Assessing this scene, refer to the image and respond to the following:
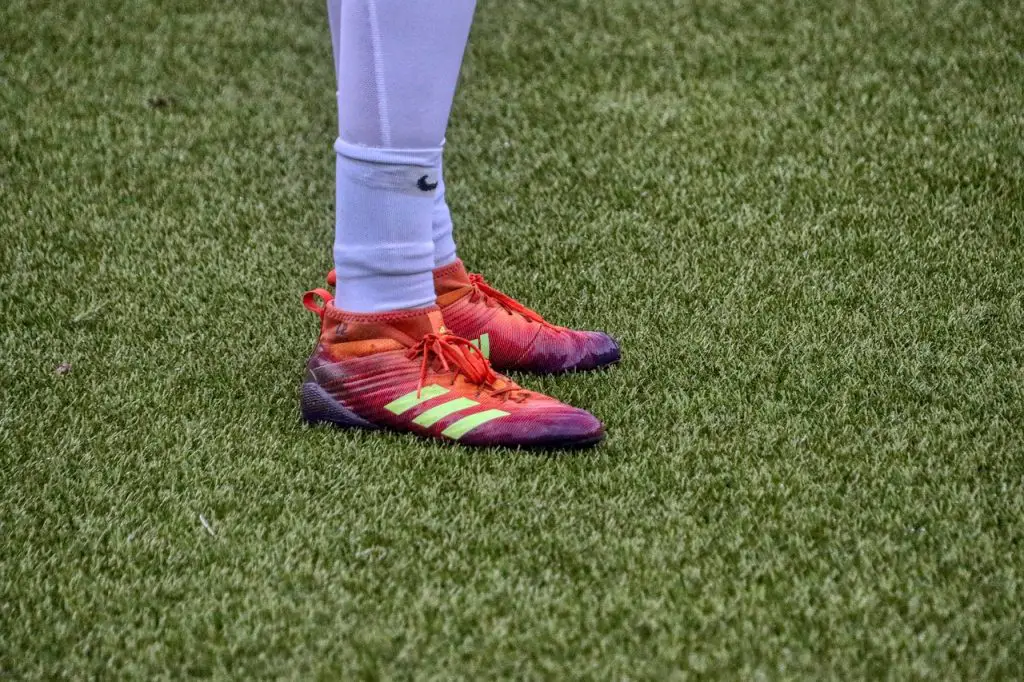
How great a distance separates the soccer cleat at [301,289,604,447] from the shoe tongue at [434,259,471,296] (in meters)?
0.11

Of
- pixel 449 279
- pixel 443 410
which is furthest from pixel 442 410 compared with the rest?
pixel 449 279

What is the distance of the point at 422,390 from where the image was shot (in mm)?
1327

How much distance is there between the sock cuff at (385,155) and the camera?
1264 mm

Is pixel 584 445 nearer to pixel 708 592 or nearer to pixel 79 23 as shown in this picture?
pixel 708 592

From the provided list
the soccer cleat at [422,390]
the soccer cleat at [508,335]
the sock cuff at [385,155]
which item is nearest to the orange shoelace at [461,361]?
the soccer cleat at [422,390]

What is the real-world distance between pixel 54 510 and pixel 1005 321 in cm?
134

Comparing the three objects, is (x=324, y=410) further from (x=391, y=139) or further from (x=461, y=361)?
(x=391, y=139)

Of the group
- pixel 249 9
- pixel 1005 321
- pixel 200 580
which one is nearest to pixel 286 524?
pixel 200 580

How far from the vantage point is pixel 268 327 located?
1659mm

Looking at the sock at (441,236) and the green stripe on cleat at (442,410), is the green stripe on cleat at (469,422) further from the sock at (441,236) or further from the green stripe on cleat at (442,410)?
the sock at (441,236)

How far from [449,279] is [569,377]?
21 centimetres

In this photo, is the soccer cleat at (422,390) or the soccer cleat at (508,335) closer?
the soccer cleat at (422,390)

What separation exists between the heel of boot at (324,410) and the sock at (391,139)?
0.37 ft

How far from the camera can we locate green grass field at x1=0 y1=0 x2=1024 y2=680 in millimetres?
1033
